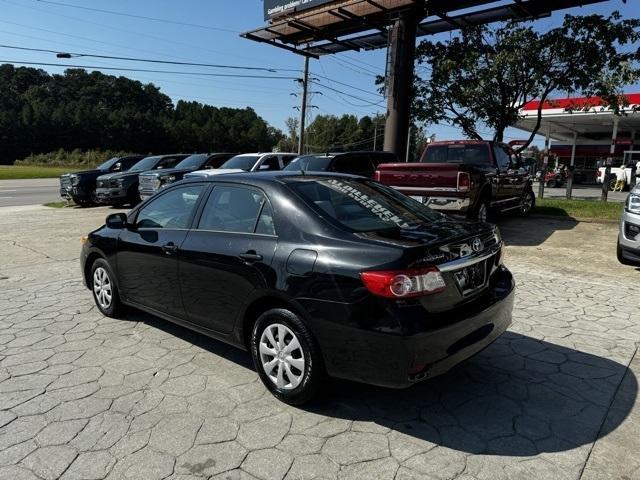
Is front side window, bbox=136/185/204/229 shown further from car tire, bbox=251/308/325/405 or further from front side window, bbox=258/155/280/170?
front side window, bbox=258/155/280/170

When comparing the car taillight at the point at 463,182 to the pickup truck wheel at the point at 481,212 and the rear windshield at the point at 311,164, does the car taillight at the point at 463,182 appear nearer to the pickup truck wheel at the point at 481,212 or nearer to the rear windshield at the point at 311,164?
the pickup truck wheel at the point at 481,212

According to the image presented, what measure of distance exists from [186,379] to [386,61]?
1320 cm

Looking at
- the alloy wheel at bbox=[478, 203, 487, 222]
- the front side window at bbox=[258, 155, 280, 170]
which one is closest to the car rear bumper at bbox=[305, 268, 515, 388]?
the alloy wheel at bbox=[478, 203, 487, 222]

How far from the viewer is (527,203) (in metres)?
12.9

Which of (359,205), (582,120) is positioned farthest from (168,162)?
(582,120)

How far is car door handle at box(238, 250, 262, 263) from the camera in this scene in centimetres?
→ 345

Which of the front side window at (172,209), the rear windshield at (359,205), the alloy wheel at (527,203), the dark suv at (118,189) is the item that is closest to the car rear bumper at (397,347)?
the rear windshield at (359,205)

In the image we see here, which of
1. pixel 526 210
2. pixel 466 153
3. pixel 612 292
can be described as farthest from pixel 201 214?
pixel 526 210

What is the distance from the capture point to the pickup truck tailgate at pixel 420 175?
847 centimetres

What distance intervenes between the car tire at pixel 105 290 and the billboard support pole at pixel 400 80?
10.6 metres

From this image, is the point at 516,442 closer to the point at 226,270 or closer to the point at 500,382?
the point at 500,382

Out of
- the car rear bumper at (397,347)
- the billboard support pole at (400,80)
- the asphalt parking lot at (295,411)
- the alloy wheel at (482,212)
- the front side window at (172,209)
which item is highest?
the billboard support pole at (400,80)

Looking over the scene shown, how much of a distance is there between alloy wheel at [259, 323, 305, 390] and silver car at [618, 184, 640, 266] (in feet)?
18.2

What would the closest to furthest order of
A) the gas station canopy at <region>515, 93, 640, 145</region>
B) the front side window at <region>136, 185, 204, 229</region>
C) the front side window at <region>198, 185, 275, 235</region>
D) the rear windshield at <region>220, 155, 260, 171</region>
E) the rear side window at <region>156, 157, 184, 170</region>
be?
the front side window at <region>198, 185, 275, 235</region>, the front side window at <region>136, 185, 204, 229</region>, the rear windshield at <region>220, 155, 260, 171</region>, the rear side window at <region>156, 157, 184, 170</region>, the gas station canopy at <region>515, 93, 640, 145</region>
